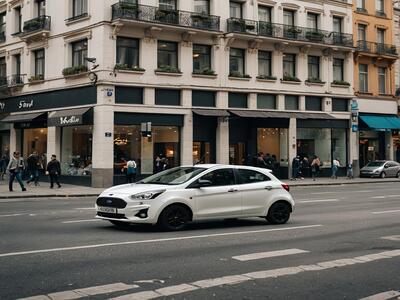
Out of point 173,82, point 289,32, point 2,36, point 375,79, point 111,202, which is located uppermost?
point 2,36

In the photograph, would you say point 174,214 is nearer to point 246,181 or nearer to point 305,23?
point 246,181

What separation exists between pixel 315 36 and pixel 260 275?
32608mm

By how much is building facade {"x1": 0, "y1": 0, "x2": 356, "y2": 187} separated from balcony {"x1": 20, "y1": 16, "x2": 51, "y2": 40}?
0.08 meters

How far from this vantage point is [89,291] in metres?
6.51

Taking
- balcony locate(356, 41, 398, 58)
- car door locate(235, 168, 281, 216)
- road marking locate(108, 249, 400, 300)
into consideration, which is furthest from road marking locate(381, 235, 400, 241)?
balcony locate(356, 41, 398, 58)

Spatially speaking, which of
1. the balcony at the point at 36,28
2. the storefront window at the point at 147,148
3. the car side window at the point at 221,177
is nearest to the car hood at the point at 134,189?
the car side window at the point at 221,177

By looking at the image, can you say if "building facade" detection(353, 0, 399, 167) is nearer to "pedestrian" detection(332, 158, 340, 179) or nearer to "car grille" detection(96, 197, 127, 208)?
"pedestrian" detection(332, 158, 340, 179)

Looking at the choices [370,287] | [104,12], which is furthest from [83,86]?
[370,287]

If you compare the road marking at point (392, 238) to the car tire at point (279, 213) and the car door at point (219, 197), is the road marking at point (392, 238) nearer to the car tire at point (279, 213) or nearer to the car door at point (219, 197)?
the car tire at point (279, 213)

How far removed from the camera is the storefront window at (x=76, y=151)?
101ft

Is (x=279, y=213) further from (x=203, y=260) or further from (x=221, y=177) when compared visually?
(x=203, y=260)

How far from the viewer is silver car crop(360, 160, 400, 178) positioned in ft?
133

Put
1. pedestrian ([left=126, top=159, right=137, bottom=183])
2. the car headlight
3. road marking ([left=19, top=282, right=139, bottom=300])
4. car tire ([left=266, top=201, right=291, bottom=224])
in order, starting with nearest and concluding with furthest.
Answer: road marking ([left=19, top=282, right=139, bottom=300]) → the car headlight → car tire ([left=266, top=201, right=291, bottom=224]) → pedestrian ([left=126, top=159, right=137, bottom=183])

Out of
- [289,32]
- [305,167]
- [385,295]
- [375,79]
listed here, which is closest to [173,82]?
[289,32]
